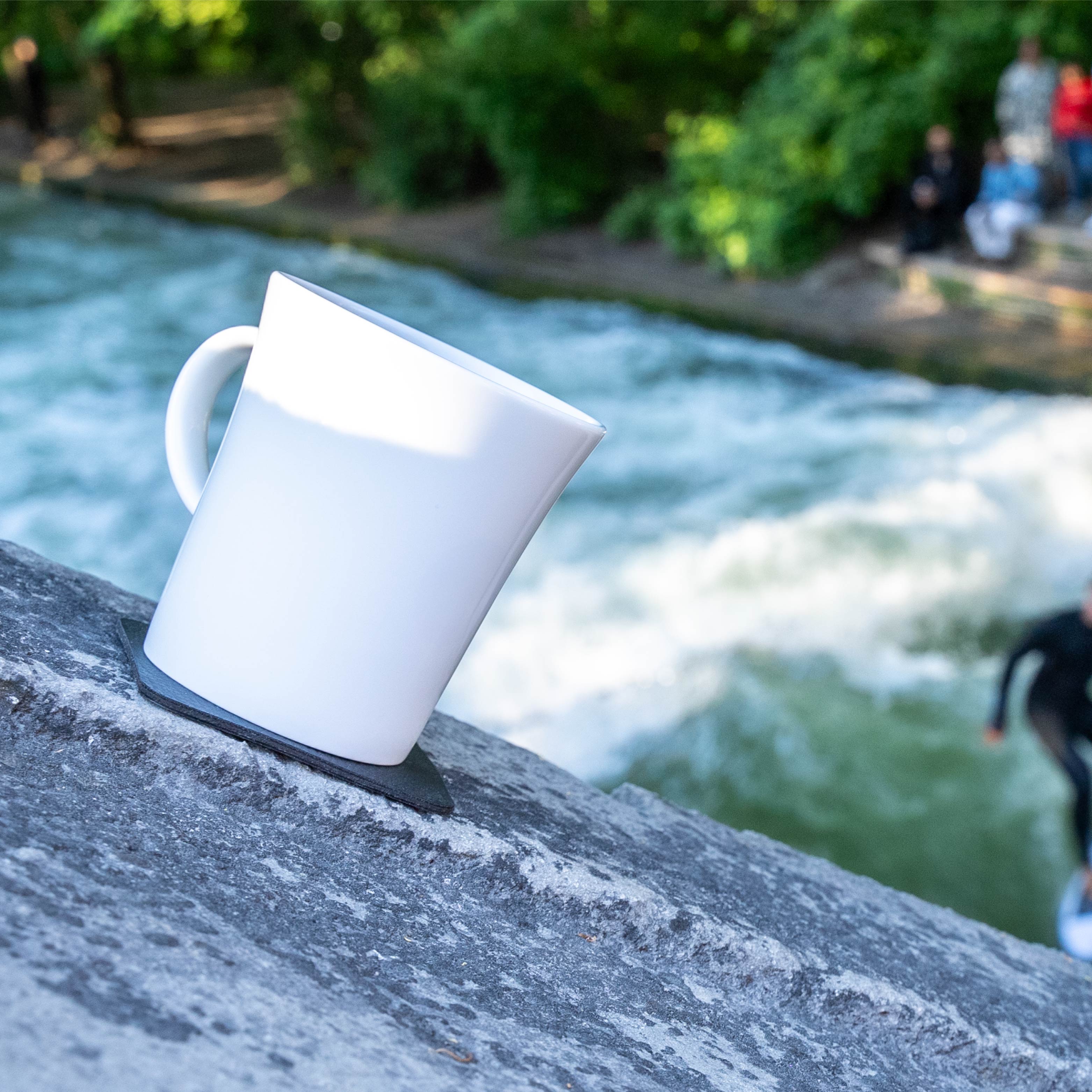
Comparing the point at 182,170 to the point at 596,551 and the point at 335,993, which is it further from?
the point at 335,993

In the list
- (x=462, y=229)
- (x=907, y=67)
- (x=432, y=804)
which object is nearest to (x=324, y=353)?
(x=432, y=804)

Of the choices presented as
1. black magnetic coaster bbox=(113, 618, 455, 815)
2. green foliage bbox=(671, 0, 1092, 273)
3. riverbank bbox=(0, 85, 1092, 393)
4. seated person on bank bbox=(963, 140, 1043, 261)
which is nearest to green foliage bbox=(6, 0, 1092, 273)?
green foliage bbox=(671, 0, 1092, 273)

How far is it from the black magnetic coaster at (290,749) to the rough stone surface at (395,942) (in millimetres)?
15

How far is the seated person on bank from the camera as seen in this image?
37.5 ft

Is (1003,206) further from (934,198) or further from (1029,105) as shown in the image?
(1029,105)

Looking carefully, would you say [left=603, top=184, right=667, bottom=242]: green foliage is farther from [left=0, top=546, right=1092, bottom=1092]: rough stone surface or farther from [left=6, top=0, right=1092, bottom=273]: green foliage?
[left=0, top=546, right=1092, bottom=1092]: rough stone surface

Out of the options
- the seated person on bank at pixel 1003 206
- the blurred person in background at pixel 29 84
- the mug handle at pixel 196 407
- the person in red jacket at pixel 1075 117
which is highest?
the blurred person in background at pixel 29 84

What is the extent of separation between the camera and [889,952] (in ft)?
4.49

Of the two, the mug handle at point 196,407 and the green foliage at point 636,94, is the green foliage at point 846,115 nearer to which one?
the green foliage at point 636,94

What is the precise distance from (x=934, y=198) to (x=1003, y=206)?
65 cm

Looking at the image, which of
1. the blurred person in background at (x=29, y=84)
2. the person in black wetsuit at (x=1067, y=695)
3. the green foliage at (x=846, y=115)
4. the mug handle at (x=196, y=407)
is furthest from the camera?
the blurred person in background at (x=29, y=84)

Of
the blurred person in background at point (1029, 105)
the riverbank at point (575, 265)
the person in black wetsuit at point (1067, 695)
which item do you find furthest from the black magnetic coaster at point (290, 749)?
the blurred person in background at point (1029, 105)

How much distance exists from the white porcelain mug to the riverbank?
8.73 m

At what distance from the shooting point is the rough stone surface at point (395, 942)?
82 cm
